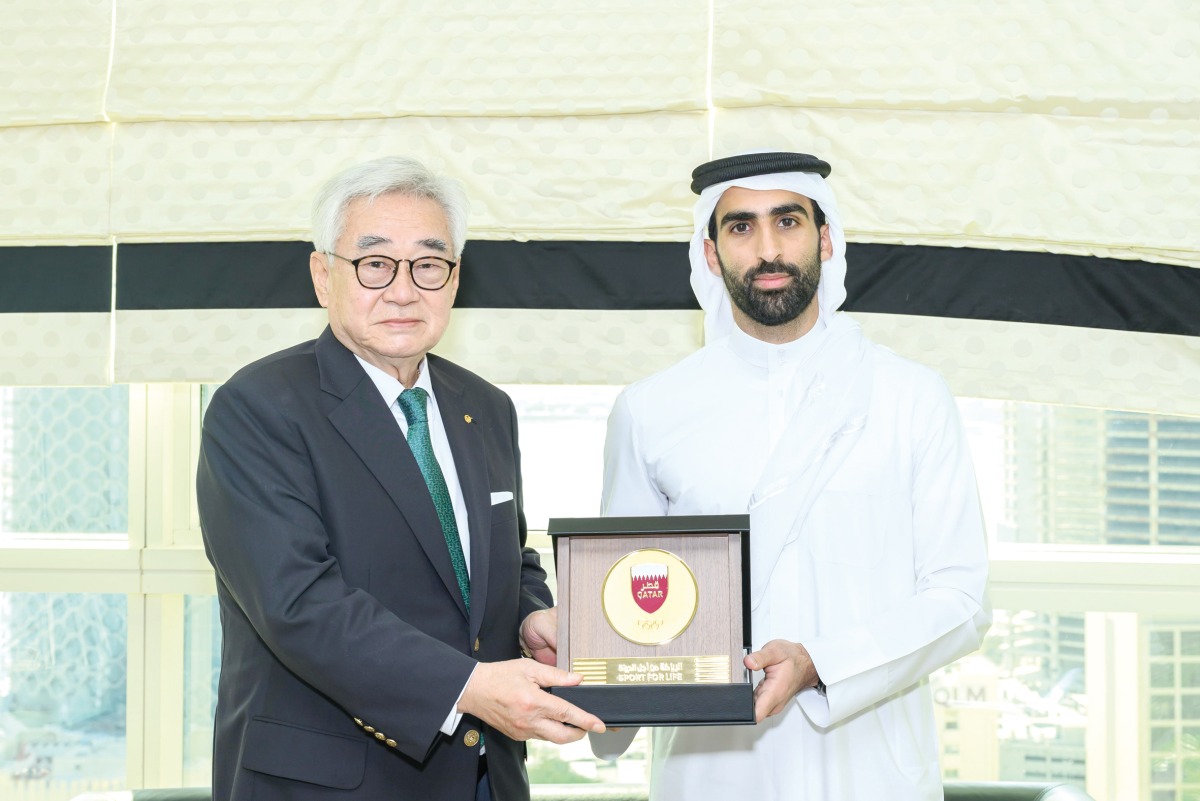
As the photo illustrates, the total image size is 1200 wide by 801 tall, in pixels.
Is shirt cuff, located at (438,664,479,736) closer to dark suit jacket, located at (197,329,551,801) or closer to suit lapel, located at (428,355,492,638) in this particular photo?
dark suit jacket, located at (197,329,551,801)

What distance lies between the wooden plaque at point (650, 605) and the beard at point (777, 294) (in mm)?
548

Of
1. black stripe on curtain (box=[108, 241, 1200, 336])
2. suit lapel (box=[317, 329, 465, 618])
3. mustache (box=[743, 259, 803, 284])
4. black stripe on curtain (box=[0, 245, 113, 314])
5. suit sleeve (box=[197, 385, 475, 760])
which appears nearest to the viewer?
suit sleeve (box=[197, 385, 475, 760])

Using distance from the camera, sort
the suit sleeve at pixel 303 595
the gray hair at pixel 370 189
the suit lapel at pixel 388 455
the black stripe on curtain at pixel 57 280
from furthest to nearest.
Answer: the black stripe on curtain at pixel 57 280 → the gray hair at pixel 370 189 → the suit lapel at pixel 388 455 → the suit sleeve at pixel 303 595

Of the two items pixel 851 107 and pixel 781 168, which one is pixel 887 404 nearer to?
pixel 781 168

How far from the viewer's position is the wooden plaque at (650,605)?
1657mm

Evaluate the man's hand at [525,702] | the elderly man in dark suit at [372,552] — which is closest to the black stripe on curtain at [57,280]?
the elderly man in dark suit at [372,552]

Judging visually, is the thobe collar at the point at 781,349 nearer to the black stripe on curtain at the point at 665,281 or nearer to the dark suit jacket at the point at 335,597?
the dark suit jacket at the point at 335,597

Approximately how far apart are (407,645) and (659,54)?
1.82 metres

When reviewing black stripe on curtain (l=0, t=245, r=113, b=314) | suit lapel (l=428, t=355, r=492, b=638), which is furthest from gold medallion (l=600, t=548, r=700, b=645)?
black stripe on curtain (l=0, t=245, r=113, b=314)

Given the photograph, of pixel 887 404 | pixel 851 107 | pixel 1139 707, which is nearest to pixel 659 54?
pixel 851 107

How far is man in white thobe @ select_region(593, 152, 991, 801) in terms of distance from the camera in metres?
1.90

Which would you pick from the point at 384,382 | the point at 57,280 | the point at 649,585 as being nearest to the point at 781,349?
the point at 649,585

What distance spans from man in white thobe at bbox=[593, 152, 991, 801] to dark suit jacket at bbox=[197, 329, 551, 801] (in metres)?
0.42

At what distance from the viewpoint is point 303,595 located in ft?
5.37
